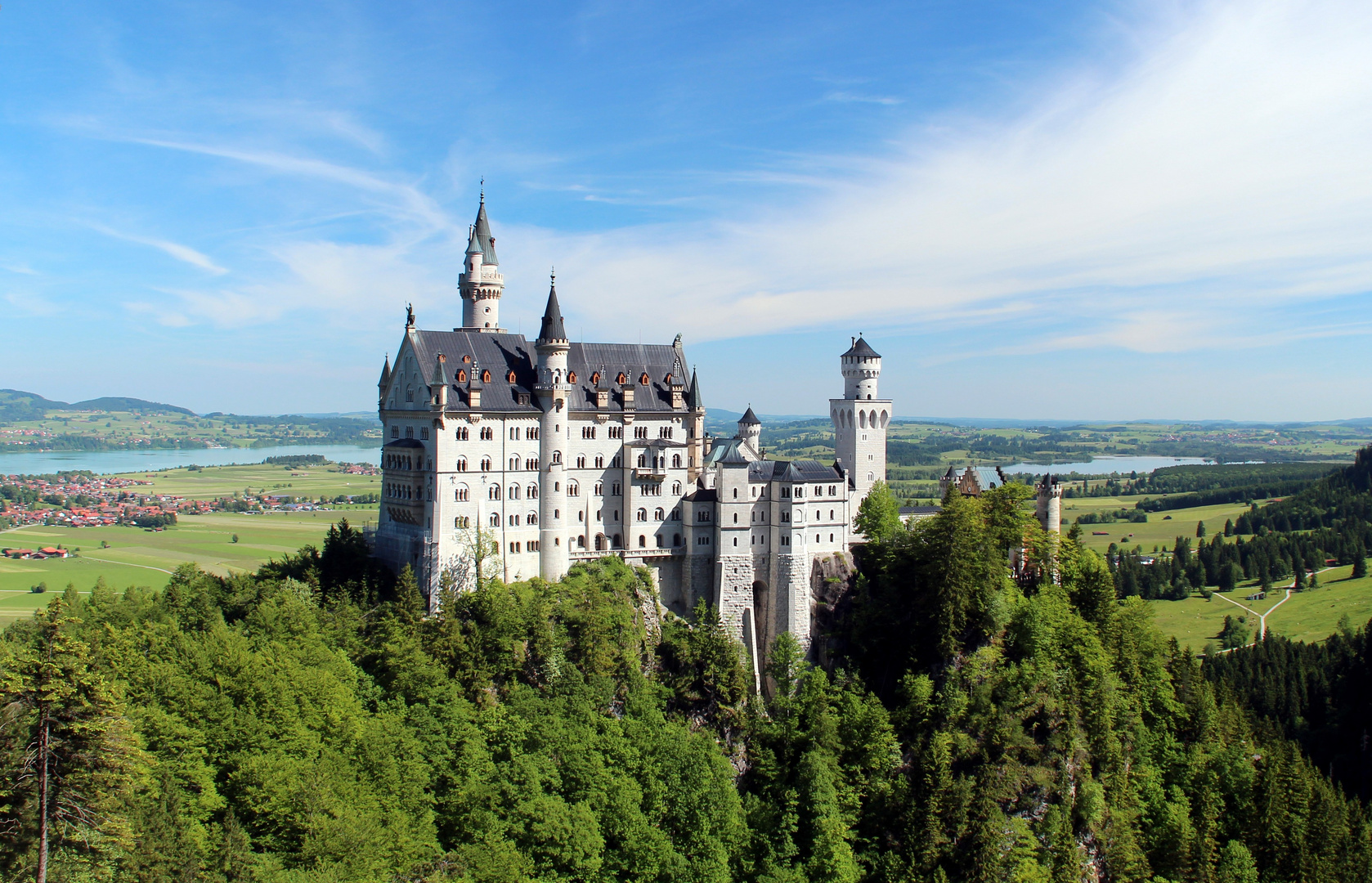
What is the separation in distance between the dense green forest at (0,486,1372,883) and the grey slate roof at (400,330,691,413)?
13079 mm

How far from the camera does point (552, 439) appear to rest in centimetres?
6881

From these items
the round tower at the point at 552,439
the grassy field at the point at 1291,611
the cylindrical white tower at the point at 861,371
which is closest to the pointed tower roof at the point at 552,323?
the round tower at the point at 552,439

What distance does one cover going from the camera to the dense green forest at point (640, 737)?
4041 cm

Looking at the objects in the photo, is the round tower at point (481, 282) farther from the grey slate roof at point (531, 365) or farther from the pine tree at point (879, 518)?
the pine tree at point (879, 518)

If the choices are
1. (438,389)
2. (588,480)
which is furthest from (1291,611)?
(438,389)

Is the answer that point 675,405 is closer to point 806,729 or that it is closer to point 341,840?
point 806,729

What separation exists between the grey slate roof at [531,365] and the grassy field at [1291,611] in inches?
3164

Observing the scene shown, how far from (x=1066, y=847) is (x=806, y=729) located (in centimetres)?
1784

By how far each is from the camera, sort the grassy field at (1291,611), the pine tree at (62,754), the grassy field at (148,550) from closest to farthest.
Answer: the pine tree at (62,754) → the grassy field at (148,550) → the grassy field at (1291,611)

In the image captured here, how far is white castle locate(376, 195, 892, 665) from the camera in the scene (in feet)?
215

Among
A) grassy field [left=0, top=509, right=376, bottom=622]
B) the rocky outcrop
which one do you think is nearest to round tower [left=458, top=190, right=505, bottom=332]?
the rocky outcrop

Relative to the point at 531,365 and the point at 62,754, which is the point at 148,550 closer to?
the point at 531,365

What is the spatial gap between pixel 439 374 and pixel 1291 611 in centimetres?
12878

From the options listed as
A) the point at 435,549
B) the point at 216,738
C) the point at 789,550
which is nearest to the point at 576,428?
the point at 435,549
